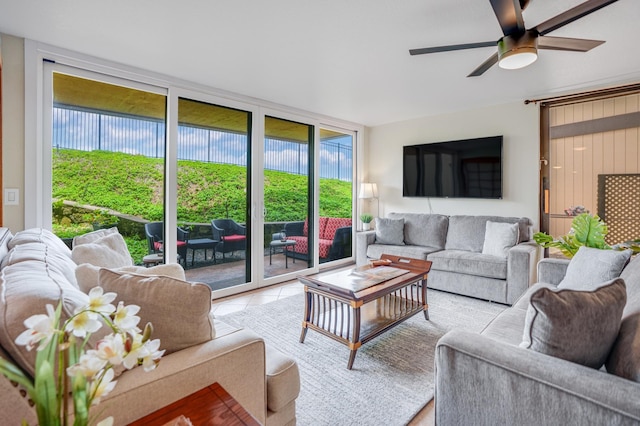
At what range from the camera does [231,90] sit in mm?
3686

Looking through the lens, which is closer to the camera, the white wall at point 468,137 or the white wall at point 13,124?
the white wall at point 13,124

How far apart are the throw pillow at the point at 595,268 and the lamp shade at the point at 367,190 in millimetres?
3420

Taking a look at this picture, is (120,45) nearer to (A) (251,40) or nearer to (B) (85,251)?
(A) (251,40)

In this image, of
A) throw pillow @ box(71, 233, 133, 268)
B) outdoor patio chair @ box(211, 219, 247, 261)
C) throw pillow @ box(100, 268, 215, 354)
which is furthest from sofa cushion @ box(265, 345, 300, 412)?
outdoor patio chair @ box(211, 219, 247, 261)

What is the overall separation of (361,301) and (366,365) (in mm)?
460

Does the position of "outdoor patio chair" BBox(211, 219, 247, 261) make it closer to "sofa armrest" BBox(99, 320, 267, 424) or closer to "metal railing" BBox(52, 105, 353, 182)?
"metal railing" BBox(52, 105, 353, 182)

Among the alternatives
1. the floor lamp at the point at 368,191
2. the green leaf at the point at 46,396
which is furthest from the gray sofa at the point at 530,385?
the floor lamp at the point at 368,191

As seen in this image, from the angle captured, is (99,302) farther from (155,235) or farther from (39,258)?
(155,235)

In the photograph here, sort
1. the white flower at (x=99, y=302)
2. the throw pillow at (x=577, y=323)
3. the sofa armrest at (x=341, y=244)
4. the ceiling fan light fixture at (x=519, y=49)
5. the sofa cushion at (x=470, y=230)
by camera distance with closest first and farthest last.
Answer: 1. the white flower at (x=99, y=302)
2. the throw pillow at (x=577, y=323)
3. the ceiling fan light fixture at (x=519, y=49)
4. the sofa cushion at (x=470, y=230)
5. the sofa armrest at (x=341, y=244)

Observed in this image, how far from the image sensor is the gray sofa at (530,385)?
3.01 ft

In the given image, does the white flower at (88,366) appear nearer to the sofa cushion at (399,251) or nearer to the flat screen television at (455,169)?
the sofa cushion at (399,251)

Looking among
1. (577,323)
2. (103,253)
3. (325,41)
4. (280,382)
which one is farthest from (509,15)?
(103,253)

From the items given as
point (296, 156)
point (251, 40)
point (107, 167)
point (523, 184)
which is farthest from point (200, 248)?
point (523, 184)

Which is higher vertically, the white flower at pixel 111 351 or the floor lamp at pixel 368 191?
the floor lamp at pixel 368 191
